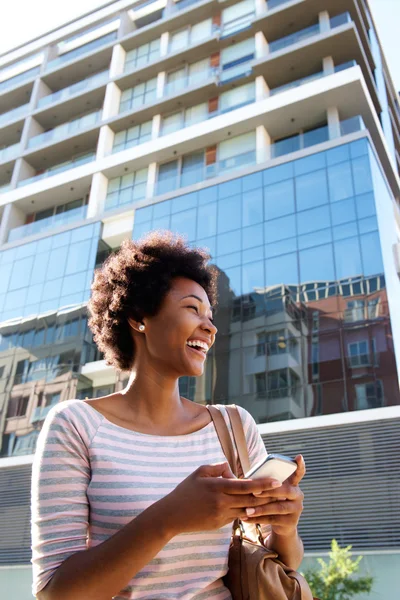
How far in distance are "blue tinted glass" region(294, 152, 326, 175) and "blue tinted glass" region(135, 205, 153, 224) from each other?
640cm

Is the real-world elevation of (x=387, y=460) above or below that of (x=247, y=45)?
below

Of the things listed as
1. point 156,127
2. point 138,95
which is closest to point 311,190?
point 156,127

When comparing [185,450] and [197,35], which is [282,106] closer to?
[197,35]

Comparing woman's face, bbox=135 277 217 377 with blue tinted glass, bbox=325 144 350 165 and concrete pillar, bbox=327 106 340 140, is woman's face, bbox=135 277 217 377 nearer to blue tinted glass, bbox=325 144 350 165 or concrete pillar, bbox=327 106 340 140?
blue tinted glass, bbox=325 144 350 165

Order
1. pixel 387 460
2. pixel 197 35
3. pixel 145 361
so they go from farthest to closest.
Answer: pixel 197 35
pixel 387 460
pixel 145 361

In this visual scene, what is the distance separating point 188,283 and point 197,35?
98.1ft

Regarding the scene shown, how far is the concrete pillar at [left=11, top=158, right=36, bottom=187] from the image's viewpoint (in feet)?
99.2

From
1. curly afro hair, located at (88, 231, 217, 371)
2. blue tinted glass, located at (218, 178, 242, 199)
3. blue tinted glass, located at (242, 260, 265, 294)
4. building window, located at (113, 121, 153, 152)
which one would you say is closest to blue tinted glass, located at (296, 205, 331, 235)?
blue tinted glass, located at (242, 260, 265, 294)

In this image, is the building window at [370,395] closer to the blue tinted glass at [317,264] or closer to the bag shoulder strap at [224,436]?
the blue tinted glass at [317,264]

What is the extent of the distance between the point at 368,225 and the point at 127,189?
A: 12295mm

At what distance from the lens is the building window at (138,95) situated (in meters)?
29.0

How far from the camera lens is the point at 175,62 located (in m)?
28.8

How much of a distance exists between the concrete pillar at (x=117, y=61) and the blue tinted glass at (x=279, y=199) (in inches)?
529

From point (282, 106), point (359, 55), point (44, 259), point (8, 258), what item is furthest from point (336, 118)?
point (8, 258)
